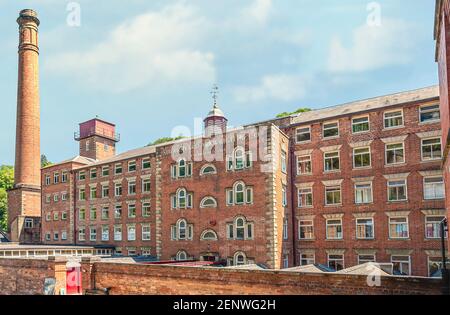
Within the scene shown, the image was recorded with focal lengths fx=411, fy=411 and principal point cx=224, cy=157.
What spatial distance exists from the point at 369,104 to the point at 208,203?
14.0 metres

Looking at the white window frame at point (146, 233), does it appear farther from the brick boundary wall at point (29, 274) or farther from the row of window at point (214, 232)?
the brick boundary wall at point (29, 274)

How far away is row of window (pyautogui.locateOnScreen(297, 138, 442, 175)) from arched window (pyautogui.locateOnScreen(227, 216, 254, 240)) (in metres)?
5.91

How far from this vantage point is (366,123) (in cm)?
2891

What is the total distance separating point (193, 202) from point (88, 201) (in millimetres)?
18147

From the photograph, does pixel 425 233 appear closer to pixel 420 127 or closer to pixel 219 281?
pixel 420 127

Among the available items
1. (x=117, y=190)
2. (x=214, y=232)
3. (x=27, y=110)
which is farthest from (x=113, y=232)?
(x=27, y=110)

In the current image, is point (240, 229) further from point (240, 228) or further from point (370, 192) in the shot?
point (370, 192)

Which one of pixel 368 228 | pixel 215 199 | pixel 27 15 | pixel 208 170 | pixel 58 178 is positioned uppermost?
pixel 27 15

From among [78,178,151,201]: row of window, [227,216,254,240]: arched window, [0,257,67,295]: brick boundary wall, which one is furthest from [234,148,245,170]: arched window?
[0,257,67,295]: brick boundary wall

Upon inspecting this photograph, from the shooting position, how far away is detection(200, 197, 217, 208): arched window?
100ft

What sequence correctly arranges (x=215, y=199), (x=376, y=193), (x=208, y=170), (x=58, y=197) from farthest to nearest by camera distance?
(x=58, y=197), (x=208, y=170), (x=215, y=199), (x=376, y=193)

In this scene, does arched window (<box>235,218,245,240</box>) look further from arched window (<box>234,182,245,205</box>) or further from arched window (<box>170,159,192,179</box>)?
arched window (<box>170,159,192,179</box>)

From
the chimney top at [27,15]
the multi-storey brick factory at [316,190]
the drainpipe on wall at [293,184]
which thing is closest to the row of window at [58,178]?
the multi-storey brick factory at [316,190]

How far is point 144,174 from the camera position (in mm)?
39938
